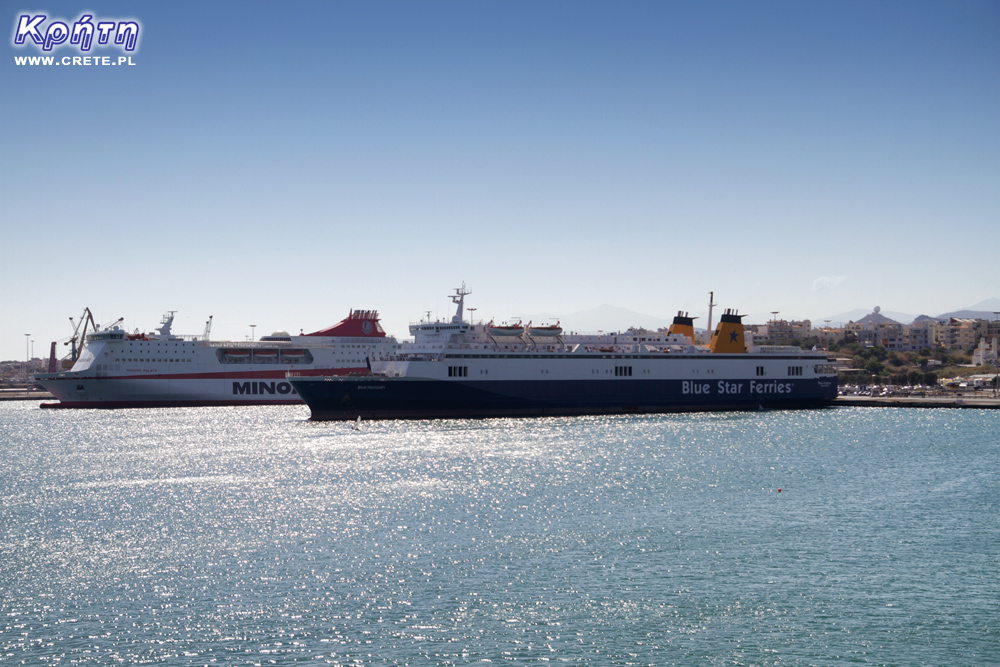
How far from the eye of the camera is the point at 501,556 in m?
17.8

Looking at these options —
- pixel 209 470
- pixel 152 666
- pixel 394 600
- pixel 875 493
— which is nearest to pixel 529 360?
pixel 209 470

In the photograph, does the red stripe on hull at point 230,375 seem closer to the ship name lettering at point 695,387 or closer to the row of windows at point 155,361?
the row of windows at point 155,361

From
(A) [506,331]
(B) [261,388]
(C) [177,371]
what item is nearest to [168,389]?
(C) [177,371]

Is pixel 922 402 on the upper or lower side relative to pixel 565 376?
lower

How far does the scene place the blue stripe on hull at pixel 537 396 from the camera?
44.8 meters

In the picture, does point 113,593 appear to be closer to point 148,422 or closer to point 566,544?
point 566,544

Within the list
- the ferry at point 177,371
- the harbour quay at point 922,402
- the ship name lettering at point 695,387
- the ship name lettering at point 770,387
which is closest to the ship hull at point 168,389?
the ferry at point 177,371

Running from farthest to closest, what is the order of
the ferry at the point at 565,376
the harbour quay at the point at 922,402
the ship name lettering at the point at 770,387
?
the harbour quay at the point at 922,402 → the ship name lettering at the point at 770,387 → the ferry at the point at 565,376

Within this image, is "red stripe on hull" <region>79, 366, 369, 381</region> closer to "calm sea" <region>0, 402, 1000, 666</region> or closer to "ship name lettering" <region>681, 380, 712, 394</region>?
"ship name lettering" <region>681, 380, 712, 394</region>

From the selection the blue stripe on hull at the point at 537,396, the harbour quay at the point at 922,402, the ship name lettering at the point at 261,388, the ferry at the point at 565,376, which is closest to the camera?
the blue stripe on hull at the point at 537,396

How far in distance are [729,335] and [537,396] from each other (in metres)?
15.1

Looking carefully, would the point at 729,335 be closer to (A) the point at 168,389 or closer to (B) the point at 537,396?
(B) the point at 537,396

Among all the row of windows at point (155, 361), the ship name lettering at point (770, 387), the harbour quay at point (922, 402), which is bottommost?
the harbour quay at point (922, 402)

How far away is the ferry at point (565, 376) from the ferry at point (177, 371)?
480 inches
